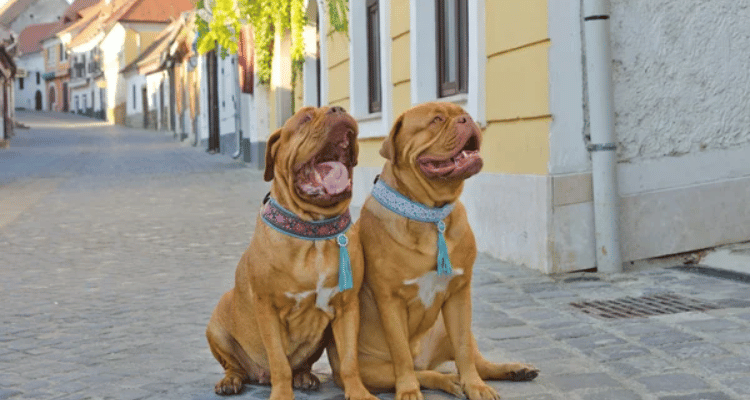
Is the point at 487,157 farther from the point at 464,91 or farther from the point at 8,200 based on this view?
the point at 8,200

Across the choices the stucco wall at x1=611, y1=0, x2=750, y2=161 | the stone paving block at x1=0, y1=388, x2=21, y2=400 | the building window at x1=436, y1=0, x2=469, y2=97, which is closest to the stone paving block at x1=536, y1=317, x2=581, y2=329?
the stucco wall at x1=611, y1=0, x2=750, y2=161

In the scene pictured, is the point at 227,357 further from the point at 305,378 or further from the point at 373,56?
the point at 373,56

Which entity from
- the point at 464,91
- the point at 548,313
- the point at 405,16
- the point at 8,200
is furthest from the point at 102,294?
the point at 8,200

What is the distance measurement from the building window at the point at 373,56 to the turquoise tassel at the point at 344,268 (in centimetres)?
896

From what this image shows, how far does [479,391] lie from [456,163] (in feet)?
2.98

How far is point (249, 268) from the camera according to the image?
3.75m

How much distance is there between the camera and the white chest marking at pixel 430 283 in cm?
375

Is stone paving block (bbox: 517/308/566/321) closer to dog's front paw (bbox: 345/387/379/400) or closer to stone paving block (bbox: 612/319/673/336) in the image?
stone paving block (bbox: 612/319/673/336)

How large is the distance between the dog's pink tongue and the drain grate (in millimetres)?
2598

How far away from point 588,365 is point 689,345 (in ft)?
2.09

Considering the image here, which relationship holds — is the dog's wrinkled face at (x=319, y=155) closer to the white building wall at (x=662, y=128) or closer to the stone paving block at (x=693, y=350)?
the stone paving block at (x=693, y=350)

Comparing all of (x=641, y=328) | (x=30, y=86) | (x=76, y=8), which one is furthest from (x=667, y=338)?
(x=30, y=86)

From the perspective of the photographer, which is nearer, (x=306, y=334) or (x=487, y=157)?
(x=306, y=334)

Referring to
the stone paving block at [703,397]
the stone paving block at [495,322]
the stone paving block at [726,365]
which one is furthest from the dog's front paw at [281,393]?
the stone paving block at [495,322]
